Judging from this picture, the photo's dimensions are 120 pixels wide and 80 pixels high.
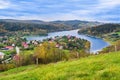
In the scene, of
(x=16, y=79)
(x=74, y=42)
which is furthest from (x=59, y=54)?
(x=74, y=42)

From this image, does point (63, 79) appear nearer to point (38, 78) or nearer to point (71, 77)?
point (71, 77)

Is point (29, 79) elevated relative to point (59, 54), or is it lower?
elevated

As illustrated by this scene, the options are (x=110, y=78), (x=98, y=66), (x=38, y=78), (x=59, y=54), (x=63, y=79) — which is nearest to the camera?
(x=110, y=78)

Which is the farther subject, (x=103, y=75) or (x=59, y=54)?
(x=59, y=54)

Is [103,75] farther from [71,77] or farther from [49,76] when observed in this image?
[49,76]

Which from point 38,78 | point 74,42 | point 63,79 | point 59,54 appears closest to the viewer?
point 63,79

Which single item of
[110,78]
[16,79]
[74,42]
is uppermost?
[110,78]

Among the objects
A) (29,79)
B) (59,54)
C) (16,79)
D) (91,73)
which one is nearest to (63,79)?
(91,73)

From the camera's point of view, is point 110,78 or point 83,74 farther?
point 83,74

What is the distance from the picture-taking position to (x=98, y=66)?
1148 cm

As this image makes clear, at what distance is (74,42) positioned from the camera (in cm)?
14788

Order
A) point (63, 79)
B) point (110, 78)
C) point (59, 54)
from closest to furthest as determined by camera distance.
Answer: point (110, 78)
point (63, 79)
point (59, 54)

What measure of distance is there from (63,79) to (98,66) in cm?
228

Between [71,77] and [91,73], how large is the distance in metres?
0.79
